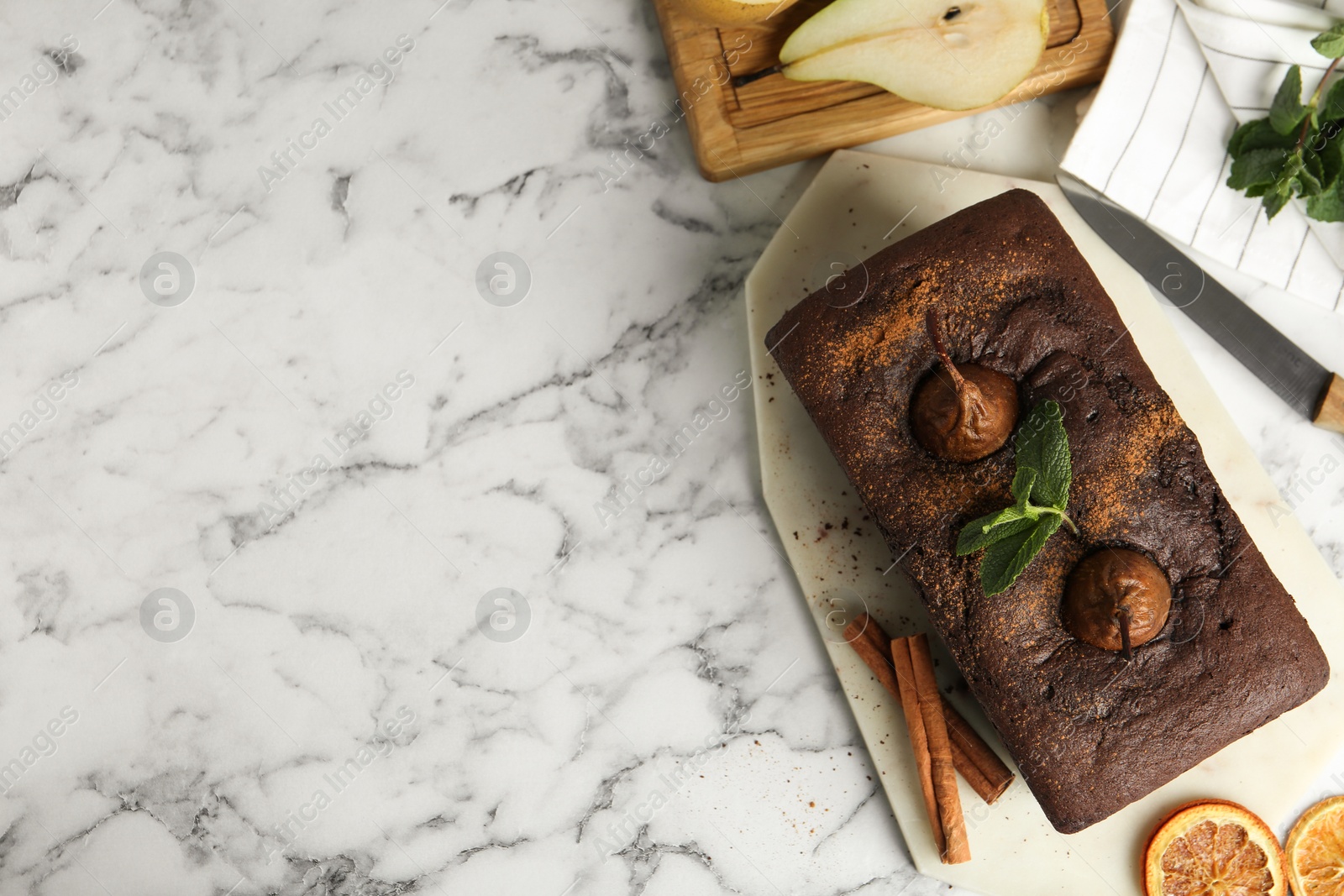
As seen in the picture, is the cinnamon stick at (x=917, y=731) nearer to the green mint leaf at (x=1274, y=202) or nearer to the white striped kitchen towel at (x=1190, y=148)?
the white striped kitchen towel at (x=1190, y=148)

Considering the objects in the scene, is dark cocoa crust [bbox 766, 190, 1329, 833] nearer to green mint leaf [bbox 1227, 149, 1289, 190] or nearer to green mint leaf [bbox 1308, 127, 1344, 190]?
green mint leaf [bbox 1227, 149, 1289, 190]

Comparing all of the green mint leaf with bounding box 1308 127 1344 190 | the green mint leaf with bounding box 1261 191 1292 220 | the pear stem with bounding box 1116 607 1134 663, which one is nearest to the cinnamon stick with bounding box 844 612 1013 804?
the pear stem with bounding box 1116 607 1134 663

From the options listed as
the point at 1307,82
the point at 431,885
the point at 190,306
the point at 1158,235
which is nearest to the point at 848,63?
the point at 1158,235

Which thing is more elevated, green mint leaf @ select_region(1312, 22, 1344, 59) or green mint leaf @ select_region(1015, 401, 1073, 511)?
green mint leaf @ select_region(1312, 22, 1344, 59)

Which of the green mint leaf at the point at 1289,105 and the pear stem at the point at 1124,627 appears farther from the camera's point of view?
the green mint leaf at the point at 1289,105

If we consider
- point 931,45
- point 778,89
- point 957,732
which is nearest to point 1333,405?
point 957,732

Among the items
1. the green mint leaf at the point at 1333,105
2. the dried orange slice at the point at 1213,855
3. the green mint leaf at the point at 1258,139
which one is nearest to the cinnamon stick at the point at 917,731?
the dried orange slice at the point at 1213,855

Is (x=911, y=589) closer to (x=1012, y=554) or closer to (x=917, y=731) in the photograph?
(x=917, y=731)
